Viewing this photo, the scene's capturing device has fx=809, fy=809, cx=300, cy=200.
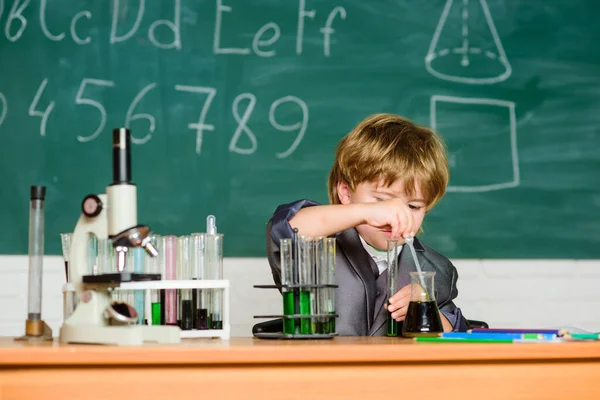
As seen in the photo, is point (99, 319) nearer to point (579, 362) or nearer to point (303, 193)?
point (579, 362)

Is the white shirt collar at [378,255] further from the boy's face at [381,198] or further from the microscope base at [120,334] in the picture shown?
the microscope base at [120,334]

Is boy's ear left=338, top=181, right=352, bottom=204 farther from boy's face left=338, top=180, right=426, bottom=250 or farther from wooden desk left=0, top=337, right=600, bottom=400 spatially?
wooden desk left=0, top=337, right=600, bottom=400

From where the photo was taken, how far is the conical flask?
2.88 meters

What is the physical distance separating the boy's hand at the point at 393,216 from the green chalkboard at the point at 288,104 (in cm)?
112

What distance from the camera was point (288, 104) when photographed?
277cm

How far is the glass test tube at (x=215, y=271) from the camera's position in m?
1.41

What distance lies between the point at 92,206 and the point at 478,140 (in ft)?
6.07

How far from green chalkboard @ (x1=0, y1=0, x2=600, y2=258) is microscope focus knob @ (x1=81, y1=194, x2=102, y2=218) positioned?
1355mm

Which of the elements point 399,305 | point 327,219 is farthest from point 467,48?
point 399,305

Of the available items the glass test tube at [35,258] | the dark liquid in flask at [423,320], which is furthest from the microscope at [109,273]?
the dark liquid in flask at [423,320]

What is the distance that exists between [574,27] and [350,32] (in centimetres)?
84

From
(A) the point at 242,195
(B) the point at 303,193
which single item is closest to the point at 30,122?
(A) the point at 242,195

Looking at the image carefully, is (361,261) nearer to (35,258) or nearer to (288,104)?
(35,258)

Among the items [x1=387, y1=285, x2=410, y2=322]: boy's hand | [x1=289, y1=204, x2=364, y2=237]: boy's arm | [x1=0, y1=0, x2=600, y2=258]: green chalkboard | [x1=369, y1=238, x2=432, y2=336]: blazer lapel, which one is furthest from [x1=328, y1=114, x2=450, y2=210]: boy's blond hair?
[x1=0, y1=0, x2=600, y2=258]: green chalkboard
